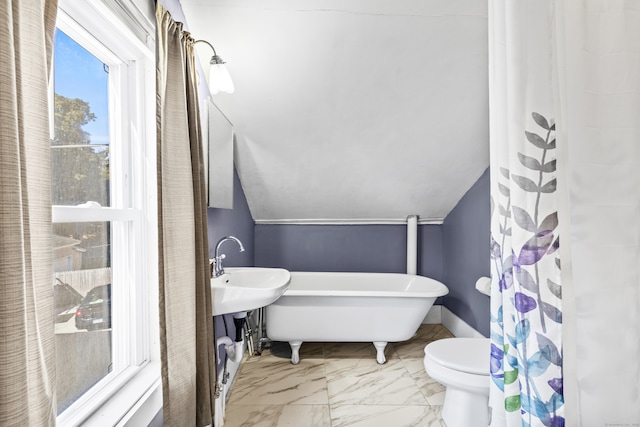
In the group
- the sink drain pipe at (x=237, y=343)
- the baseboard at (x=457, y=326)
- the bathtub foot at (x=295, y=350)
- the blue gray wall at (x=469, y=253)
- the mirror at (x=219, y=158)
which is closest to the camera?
the sink drain pipe at (x=237, y=343)

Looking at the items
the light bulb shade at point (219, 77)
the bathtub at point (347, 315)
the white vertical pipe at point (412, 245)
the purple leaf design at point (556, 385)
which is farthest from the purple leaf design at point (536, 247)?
the white vertical pipe at point (412, 245)

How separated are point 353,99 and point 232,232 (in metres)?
1.37

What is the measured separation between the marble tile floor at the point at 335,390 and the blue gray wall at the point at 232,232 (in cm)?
36

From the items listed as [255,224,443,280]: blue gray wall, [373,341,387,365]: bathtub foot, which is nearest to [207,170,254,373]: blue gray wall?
[255,224,443,280]: blue gray wall

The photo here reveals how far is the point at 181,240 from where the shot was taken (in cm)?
140

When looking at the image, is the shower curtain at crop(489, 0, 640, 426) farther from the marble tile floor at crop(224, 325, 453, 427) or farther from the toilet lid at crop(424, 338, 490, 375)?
the marble tile floor at crop(224, 325, 453, 427)

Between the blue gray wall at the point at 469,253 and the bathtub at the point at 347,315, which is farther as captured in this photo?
the blue gray wall at the point at 469,253

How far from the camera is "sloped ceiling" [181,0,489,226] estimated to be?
6.88ft

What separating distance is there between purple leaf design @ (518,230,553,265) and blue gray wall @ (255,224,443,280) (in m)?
3.18

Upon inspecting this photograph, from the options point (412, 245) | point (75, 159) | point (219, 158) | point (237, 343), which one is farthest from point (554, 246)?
point (412, 245)

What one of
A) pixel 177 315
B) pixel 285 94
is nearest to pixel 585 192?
pixel 177 315

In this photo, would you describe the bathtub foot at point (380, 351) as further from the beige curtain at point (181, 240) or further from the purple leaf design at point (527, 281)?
the purple leaf design at point (527, 281)

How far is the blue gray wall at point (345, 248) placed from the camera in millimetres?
3807

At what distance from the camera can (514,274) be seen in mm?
696
